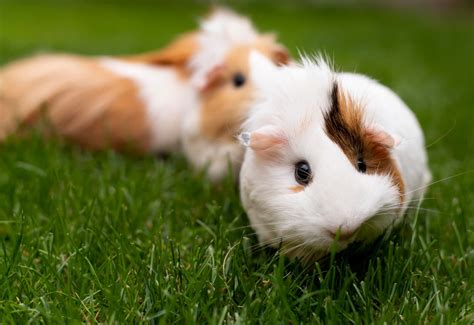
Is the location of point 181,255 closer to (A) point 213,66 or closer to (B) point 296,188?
(B) point 296,188

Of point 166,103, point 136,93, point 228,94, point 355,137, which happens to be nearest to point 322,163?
point 355,137

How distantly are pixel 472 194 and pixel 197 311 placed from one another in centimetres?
147

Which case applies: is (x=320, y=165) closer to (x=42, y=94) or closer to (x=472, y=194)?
(x=472, y=194)

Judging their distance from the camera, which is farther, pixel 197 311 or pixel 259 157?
pixel 259 157

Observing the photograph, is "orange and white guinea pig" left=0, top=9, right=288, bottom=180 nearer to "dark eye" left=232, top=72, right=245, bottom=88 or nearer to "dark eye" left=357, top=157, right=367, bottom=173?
"dark eye" left=232, top=72, right=245, bottom=88

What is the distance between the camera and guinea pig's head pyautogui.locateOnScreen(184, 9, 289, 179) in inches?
105

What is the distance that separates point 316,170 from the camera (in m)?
1.70

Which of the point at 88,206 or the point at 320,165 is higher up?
the point at 320,165

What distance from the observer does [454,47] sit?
6.84 metres

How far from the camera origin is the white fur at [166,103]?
9.93 ft

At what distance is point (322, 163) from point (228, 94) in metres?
1.15

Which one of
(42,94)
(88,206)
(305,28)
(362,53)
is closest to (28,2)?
(305,28)

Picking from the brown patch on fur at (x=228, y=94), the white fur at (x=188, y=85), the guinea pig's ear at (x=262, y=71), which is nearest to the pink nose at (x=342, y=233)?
the guinea pig's ear at (x=262, y=71)

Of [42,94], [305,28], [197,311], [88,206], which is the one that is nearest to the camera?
[197,311]
